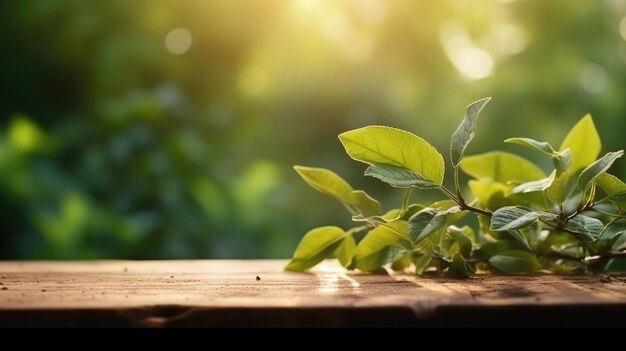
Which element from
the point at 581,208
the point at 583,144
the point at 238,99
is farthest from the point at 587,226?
the point at 238,99

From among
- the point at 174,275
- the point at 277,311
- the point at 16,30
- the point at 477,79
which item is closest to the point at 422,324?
the point at 277,311

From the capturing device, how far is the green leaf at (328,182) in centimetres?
57

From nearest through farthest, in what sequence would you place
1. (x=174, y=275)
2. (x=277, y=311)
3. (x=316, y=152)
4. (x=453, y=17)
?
1. (x=277, y=311)
2. (x=174, y=275)
3. (x=316, y=152)
4. (x=453, y=17)

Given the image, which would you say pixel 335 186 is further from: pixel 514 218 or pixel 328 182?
pixel 514 218

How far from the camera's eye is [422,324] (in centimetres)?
35

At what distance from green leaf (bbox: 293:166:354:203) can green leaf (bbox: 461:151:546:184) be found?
0.34 ft

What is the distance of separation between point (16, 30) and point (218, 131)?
48 cm

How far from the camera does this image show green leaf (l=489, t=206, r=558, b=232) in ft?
1.44

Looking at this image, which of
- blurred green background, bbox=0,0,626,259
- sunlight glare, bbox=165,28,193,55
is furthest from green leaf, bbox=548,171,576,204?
sunlight glare, bbox=165,28,193,55

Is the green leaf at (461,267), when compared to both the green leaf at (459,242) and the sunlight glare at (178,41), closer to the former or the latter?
the green leaf at (459,242)

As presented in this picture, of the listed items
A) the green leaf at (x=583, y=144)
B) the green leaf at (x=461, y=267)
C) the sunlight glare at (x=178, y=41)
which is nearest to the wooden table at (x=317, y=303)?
the green leaf at (x=461, y=267)

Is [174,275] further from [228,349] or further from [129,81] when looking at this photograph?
[129,81]

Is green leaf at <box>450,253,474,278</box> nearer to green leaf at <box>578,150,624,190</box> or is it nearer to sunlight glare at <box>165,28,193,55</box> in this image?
green leaf at <box>578,150,624,190</box>

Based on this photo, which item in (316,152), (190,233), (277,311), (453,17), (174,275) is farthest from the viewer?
(453,17)
